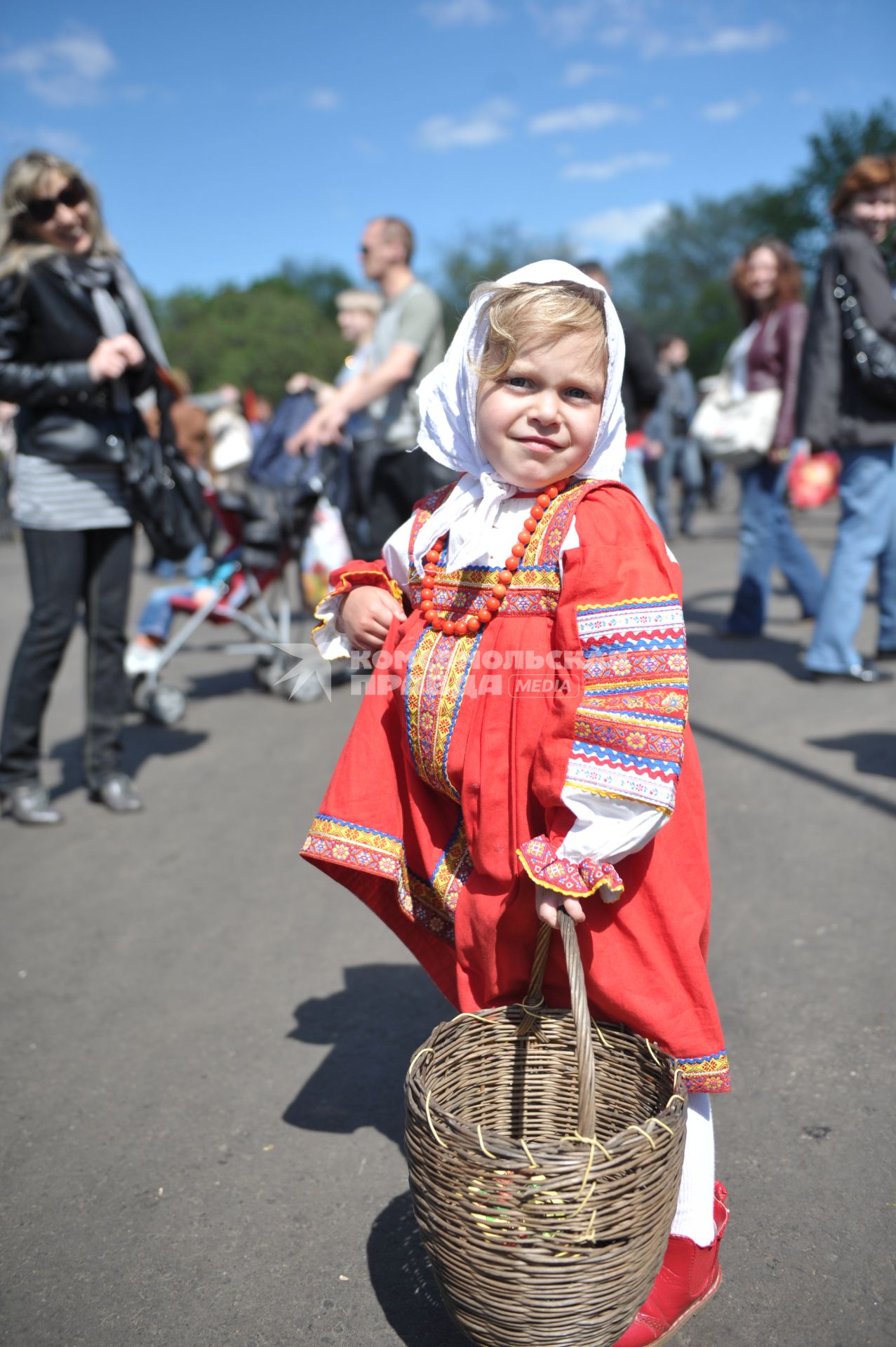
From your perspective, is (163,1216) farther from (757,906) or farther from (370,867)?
(757,906)

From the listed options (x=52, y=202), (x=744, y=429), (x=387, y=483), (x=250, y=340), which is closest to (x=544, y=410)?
(x=52, y=202)

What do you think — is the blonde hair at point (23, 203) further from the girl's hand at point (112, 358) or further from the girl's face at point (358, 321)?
the girl's face at point (358, 321)

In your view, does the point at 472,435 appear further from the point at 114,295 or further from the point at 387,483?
the point at 387,483

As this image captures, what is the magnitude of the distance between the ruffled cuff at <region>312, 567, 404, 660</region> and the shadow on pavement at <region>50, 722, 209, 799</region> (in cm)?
318

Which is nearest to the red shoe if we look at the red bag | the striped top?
the striped top

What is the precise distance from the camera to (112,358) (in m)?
4.22

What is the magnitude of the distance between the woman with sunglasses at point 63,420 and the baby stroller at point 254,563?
5.23ft

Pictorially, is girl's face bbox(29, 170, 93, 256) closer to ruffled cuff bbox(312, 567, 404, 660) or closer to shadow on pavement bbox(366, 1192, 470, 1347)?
ruffled cuff bbox(312, 567, 404, 660)

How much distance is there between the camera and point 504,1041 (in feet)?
6.72

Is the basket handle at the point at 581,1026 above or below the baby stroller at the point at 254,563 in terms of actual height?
above

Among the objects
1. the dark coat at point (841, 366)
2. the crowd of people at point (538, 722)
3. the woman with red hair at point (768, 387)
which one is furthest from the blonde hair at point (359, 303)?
the crowd of people at point (538, 722)

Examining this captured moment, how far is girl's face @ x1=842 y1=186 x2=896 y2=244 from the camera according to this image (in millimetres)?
5387

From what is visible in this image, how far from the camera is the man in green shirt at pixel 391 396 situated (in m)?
5.10

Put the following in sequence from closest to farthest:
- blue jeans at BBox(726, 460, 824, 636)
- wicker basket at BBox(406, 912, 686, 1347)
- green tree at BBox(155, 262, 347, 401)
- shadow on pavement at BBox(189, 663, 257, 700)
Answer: wicker basket at BBox(406, 912, 686, 1347) → blue jeans at BBox(726, 460, 824, 636) → shadow on pavement at BBox(189, 663, 257, 700) → green tree at BBox(155, 262, 347, 401)
